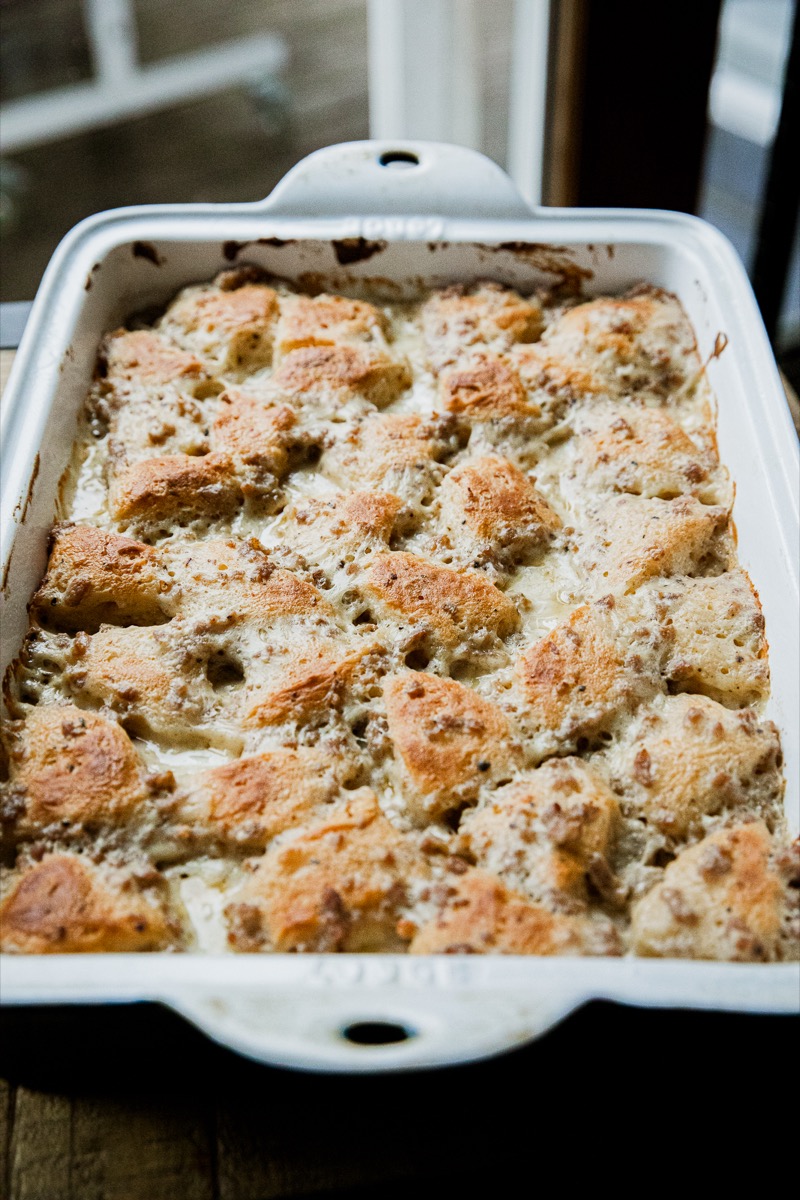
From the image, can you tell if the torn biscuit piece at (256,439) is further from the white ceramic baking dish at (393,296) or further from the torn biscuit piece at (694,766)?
the torn biscuit piece at (694,766)

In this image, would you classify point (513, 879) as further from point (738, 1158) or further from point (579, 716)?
point (738, 1158)

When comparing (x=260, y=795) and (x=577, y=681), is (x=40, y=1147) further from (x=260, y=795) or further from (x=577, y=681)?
(x=577, y=681)

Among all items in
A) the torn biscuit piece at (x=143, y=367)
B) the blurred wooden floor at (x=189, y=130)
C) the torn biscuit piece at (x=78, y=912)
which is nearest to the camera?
the torn biscuit piece at (x=78, y=912)

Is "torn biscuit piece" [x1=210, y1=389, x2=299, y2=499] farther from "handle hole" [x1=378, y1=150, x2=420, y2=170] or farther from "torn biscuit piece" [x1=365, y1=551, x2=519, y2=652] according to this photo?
"handle hole" [x1=378, y1=150, x2=420, y2=170]

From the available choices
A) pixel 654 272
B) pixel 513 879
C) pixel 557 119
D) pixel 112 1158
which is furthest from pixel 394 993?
pixel 557 119

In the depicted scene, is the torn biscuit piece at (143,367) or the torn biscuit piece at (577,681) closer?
the torn biscuit piece at (577,681)

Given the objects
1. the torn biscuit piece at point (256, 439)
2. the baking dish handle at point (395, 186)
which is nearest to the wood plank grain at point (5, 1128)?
the torn biscuit piece at point (256, 439)
